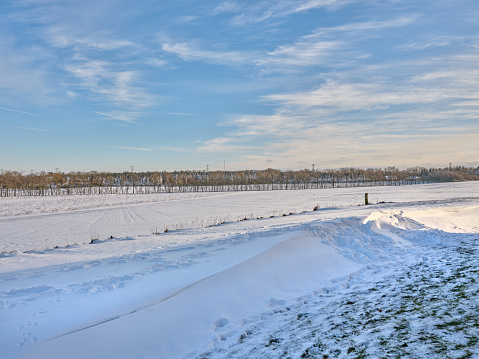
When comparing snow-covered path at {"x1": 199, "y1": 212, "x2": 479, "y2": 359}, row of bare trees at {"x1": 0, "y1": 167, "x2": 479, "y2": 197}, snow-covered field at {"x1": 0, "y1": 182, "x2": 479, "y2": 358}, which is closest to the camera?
snow-covered path at {"x1": 199, "y1": 212, "x2": 479, "y2": 359}

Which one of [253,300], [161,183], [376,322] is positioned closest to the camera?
[376,322]

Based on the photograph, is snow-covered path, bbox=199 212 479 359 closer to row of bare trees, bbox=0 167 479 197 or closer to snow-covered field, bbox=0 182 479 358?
snow-covered field, bbox=0 182 479 358

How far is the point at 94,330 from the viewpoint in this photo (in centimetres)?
575

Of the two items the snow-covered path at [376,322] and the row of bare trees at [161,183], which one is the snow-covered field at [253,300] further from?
the row of bare trees at [161,183]

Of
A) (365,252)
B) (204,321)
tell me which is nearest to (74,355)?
(204,321)

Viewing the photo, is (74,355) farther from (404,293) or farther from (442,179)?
(442,179)

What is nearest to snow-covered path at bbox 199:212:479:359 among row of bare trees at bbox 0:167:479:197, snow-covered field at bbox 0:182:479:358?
snow-covered field at bbox 0:182:479:358

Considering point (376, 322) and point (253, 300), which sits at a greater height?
point (376, 322)

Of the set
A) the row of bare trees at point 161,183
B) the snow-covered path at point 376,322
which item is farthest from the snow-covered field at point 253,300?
the row of bare trees at point 161,183

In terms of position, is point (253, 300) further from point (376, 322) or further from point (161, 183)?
point (161, 183)

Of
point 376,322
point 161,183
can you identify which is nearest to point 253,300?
point 376,322

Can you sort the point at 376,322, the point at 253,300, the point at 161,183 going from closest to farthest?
the point at 376,322, the point at 253,300, the point at 161,183

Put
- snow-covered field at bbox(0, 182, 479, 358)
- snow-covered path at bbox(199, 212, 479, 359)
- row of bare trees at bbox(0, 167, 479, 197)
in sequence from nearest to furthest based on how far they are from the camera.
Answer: snow-covered path at bbox(199, 212, 479, 359) < snow-covered field at bbox(0, 182, 479, 358) < row of bare trees at bbox(0, 167, 479, 197)

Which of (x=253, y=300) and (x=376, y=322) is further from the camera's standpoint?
(x=253, y=300)
